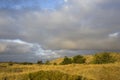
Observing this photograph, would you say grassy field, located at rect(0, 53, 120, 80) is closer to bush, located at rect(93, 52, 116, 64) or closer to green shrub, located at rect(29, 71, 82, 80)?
green shrub, located at rect(29, 71, 82, 80)

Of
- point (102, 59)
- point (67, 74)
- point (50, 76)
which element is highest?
point (102, 59)

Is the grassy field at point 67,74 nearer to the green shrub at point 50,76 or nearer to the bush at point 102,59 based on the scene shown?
the green shrub at point 50,76

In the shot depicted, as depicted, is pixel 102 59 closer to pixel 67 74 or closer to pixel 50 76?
pixel 67 74

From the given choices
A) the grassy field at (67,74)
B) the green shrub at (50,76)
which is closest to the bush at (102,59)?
the grassy field at (67,74)

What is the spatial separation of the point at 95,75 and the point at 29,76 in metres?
12.2

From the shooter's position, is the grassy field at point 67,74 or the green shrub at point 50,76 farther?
the grassy field at point 67,74

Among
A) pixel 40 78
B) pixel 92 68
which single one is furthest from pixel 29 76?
pixel 92 68

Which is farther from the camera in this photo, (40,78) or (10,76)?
(10,76)

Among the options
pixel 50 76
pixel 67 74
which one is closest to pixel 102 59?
pixel 67 74

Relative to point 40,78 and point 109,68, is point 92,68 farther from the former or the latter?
point 40,78

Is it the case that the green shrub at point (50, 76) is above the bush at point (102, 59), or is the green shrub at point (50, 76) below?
below

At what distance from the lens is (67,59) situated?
3145 inches

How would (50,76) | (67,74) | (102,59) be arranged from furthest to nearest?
(102,59) < (67,74) < (50,76)

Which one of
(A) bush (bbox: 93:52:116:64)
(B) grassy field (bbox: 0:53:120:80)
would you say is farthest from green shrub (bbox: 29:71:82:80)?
(A) bush (bbox: 93:52:116:64)
